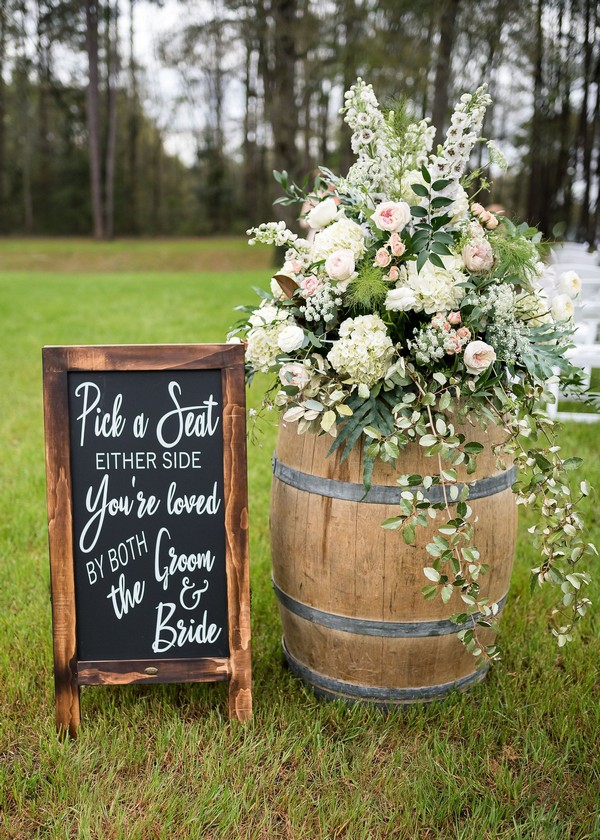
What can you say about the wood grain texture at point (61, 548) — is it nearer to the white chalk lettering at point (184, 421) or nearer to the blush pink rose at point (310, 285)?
the white chalk lettering at point (184, 421)

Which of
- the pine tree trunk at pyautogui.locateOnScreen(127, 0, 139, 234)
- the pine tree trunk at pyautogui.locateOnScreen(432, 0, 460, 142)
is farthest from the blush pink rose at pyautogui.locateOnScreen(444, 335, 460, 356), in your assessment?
the pine tree trunk at pyautogui.locateOnScreen(127, 0, 139, 234)

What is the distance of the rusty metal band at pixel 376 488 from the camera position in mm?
2008

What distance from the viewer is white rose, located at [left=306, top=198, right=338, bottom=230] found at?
6.89 feet

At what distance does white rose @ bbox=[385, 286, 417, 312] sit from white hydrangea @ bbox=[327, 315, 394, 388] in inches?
2.1

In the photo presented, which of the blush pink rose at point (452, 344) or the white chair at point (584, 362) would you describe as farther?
the white chair at point (584, 362)

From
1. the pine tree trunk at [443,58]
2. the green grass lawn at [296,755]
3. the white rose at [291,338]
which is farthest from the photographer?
the pine tree trunk at [443,58]

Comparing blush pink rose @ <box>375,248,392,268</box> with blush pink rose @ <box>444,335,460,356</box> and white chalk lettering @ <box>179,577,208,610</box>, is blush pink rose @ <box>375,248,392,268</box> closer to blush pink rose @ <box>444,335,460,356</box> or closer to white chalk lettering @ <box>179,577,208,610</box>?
blush pink rose @ <box>444,335,460,356</box>

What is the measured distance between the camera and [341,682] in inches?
88.7

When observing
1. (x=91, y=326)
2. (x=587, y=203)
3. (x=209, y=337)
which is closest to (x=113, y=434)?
(x=209, y=337)

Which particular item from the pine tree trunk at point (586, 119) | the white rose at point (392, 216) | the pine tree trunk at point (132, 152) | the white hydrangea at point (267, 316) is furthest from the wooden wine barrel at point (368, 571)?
the pine tree trunk at point (132, 152)

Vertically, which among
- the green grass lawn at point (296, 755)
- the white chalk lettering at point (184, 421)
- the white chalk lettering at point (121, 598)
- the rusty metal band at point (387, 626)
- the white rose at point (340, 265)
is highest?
the white rose at point (340, 265)

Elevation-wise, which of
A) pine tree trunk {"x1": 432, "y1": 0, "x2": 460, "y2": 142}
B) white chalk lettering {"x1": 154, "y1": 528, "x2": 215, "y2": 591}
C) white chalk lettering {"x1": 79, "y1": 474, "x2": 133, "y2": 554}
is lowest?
white chalk lettering {"x1": 154, "y1": 528, "x2": 215, "y2": 591}

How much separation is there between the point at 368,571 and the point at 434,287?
82 centimetres

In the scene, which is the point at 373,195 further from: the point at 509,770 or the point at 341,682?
the point at 509,770
